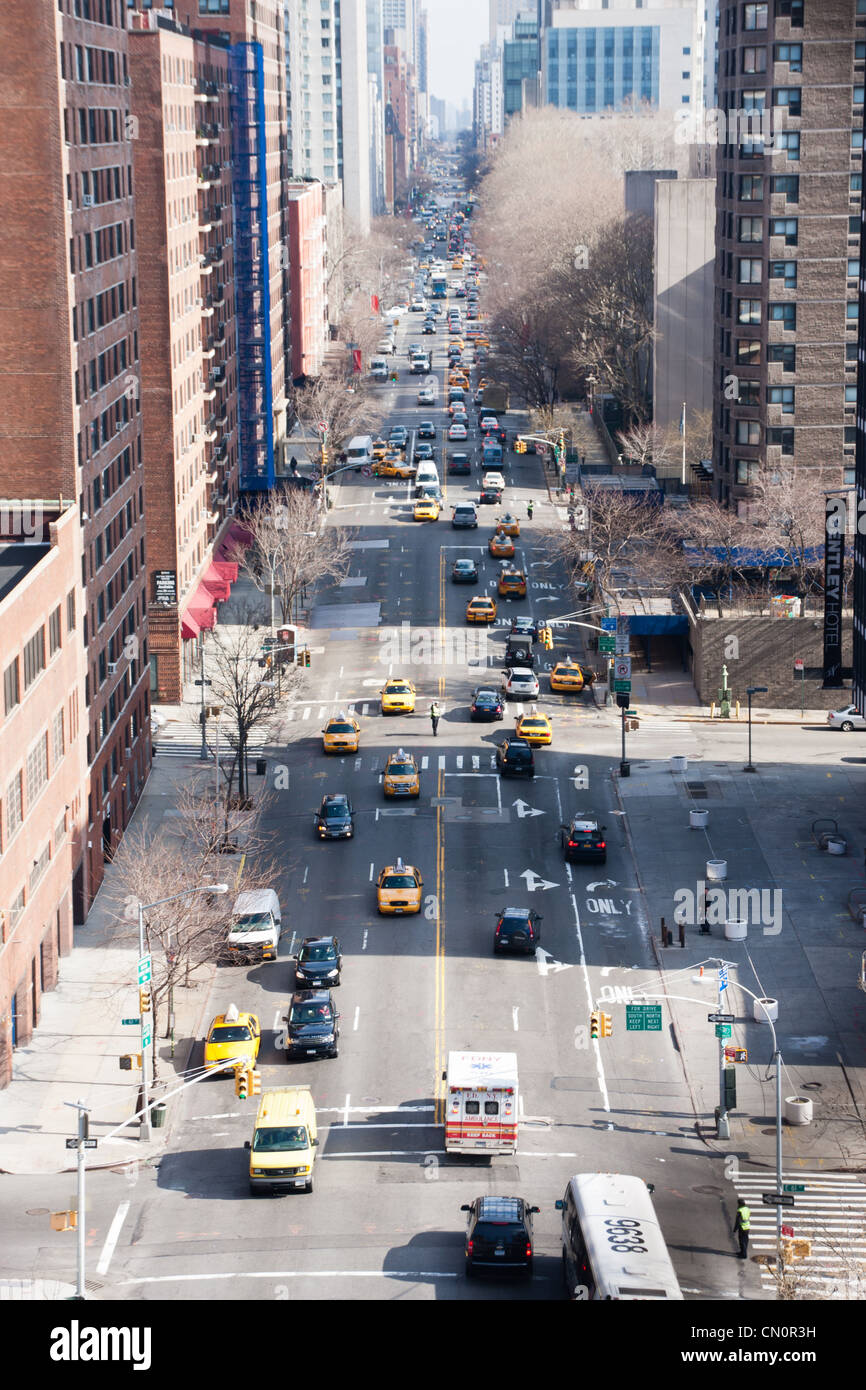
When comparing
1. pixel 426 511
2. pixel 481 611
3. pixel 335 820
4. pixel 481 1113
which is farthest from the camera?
pixel 426 511

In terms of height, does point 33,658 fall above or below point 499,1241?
above

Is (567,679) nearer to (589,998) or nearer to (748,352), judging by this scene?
(748,352)

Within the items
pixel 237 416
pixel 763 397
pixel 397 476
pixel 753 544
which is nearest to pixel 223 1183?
pixel 753 544

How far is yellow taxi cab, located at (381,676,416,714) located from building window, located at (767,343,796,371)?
29615 millimetres

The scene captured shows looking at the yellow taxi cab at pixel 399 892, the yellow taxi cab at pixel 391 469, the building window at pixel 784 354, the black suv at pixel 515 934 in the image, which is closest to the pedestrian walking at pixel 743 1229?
the black suv at pixel 515 934

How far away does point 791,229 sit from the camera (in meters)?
95.6

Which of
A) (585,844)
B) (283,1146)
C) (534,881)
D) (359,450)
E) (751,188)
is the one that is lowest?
(534,881)

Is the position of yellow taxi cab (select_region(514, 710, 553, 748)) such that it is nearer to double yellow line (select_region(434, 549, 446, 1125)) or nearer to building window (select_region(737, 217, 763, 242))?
double yellow line (select_region(434, 549, 446, 1125))

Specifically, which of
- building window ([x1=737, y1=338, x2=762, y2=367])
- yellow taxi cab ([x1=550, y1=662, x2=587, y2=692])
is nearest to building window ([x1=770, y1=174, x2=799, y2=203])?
building window ([x1=737, y1=338, x2=762, y2=367])

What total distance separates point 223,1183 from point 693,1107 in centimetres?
1183

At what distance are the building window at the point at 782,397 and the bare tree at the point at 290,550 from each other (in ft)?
82.7

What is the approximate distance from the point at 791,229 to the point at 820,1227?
224 feet

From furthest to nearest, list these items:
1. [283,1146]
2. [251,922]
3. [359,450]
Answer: [359,450] < [251,922] < [283,1146]

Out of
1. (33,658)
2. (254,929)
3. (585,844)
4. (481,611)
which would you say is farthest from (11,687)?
(481,611)
